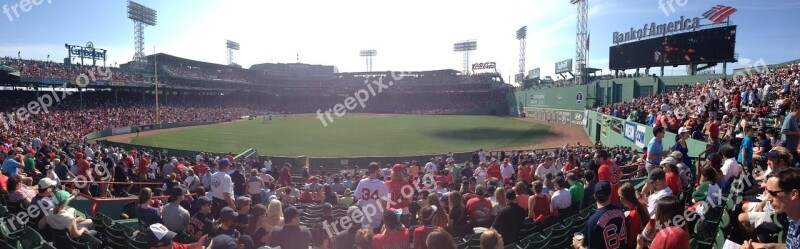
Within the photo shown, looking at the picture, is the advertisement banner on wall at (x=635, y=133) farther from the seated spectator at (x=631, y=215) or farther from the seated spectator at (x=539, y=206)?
the seated spectator at (x=631, y=215)

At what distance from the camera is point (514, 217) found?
223 inches

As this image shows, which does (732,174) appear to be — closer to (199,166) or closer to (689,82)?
(199,166)

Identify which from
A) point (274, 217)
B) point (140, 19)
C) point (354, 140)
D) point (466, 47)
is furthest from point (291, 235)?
point (466, 47)

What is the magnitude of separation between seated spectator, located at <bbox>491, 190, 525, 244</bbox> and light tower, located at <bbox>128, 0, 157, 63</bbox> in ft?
243

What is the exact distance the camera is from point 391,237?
4.41 m

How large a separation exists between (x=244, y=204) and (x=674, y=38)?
1458 inches

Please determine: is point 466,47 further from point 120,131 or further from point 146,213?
point 146,213

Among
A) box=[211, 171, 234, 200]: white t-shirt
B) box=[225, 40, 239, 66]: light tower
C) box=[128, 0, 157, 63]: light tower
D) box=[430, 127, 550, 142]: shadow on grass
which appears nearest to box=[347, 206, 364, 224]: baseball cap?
box=[211, 171, 234, 200]: white t-shirt

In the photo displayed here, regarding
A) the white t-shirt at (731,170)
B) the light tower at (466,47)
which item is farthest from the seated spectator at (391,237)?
the light tower at (466,47)

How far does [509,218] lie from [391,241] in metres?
1.98

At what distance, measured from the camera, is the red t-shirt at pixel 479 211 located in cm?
620

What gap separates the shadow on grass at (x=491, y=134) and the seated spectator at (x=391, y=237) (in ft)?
98.1

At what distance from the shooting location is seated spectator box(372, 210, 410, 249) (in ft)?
14.3
